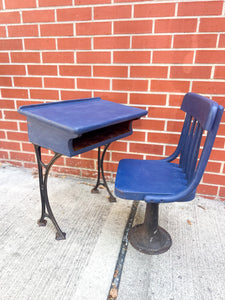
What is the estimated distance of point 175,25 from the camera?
193 cm

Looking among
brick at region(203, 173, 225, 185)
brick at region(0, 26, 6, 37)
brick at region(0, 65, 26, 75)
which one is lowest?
brick at region(203, 173, 225, 185)

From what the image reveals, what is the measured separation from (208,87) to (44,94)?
5.18ft

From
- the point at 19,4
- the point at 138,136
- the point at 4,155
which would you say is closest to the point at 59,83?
the point at 19,4

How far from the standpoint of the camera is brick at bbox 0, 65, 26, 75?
2453mm

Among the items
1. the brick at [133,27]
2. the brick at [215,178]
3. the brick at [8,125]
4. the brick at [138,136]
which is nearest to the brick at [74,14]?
the brick at [133,27]

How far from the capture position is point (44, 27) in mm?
2242

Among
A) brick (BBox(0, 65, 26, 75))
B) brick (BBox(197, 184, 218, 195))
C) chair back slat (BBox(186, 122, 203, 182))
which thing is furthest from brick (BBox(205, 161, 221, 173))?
brick (BBox(0, 65, 26, 75))

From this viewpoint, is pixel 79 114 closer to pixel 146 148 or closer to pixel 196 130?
pixel 196 130

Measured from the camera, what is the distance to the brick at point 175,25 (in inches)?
74.6

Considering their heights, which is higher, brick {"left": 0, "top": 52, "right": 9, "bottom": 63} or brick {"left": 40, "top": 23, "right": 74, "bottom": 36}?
brick {"left": 40, "top": 23, "right": 74, "bottom": 36}

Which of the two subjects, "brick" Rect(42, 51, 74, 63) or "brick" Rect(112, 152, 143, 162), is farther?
"brick" Rect(112, 152, 143, 162)

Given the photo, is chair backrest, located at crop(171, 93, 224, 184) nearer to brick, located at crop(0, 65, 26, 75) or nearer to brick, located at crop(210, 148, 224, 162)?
brick, located at crop(210, 148, 224, 162)

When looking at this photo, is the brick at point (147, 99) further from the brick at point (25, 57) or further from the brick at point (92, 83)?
the brick at point (25, 57)

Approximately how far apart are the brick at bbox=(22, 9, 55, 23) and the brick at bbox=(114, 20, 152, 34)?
0.63 m
